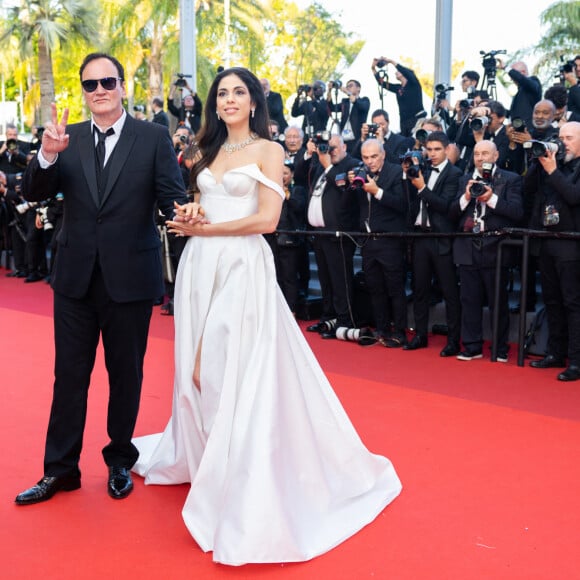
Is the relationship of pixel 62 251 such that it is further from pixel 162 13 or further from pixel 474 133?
pixel 162 13

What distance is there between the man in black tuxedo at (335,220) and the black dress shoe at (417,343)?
76cm

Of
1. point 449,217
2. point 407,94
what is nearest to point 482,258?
point 449,217

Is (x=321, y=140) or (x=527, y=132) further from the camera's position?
(x=321, y=140)

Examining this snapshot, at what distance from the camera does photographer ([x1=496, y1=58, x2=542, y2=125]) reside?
27.4 ft

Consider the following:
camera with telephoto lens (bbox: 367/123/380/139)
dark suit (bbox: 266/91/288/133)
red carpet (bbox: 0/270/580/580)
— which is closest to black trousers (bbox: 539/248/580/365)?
red carpet (bbox: 0/270/580/580)

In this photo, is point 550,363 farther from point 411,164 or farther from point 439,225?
point 411,164

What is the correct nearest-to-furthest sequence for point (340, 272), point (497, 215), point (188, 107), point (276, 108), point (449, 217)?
point (497, 215)
point (449, 217)
point (340, 272)
point (188, 107)
point (276, 108)

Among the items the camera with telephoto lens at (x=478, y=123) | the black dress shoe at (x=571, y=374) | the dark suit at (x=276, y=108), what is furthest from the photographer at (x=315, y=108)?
the black dress shoe at (x=571, y=374)

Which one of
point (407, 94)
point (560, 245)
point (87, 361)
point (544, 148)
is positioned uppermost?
point (407, 94)

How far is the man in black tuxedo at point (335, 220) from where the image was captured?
7.68 metres

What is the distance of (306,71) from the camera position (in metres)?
29.0

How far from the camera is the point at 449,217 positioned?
696cm

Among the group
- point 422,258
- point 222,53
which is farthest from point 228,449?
point 222,53

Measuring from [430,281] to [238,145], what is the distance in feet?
13.2
